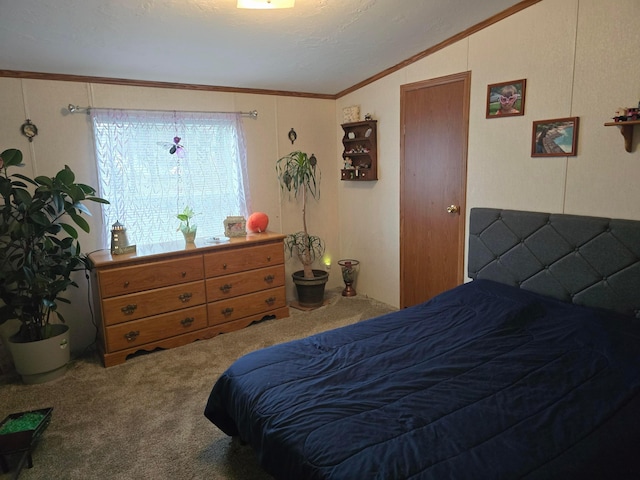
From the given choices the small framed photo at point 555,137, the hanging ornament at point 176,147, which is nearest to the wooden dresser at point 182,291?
the hanging ornament at point 176,147

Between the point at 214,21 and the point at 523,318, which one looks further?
the point at 214,21

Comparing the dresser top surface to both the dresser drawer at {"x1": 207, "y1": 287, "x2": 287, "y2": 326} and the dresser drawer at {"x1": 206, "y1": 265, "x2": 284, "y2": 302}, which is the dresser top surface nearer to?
the dresser drawer at {"x1": 206, "y1": 265, "x2": 284, "y2": 302}

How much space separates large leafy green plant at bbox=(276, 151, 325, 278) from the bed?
1.85m

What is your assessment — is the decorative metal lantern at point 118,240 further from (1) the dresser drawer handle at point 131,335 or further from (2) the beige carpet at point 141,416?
(2) the beige carpet at point 141,416

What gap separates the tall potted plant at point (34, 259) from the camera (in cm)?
267

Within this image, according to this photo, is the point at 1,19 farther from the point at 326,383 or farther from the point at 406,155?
the point at 406,155

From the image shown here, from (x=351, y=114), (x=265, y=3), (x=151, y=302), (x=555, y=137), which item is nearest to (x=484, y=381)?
(x=555, y=137)

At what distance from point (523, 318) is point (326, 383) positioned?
129 cm

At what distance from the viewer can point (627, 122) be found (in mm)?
2193

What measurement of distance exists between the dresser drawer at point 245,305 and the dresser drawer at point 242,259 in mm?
252

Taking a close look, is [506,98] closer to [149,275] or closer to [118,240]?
[149,275]

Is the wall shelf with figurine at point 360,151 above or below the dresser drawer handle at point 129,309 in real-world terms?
above

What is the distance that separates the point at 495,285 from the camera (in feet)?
9.32

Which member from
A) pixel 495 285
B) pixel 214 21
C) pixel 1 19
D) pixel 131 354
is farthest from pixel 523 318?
pixel 1 19
